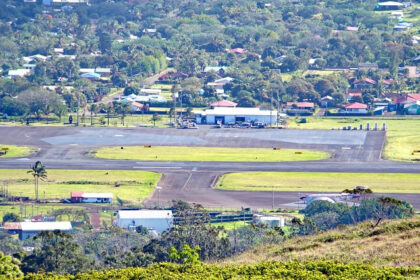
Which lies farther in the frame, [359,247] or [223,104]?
[223,104]

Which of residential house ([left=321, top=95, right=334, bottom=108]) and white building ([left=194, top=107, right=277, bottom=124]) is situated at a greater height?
residential house ([left=321, top=95, right=334, bottom=108])

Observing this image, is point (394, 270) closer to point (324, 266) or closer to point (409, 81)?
point (324, 266)

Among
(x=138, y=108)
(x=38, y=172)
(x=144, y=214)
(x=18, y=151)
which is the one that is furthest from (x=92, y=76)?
(x=144, y=214)

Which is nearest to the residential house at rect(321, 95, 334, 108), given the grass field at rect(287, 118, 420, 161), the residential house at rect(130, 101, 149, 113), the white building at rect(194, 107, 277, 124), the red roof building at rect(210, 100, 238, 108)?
the grass field at rect(287, 118, 420, 161)

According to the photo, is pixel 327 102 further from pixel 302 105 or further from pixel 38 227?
pixel 38 227

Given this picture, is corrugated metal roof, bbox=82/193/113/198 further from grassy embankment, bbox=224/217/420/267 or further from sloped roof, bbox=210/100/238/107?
sloped roof, bbox=210/100/238/107

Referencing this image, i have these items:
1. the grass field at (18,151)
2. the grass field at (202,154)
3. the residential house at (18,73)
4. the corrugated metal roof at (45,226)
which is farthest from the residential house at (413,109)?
the corrugated metal roof at (45,226)
